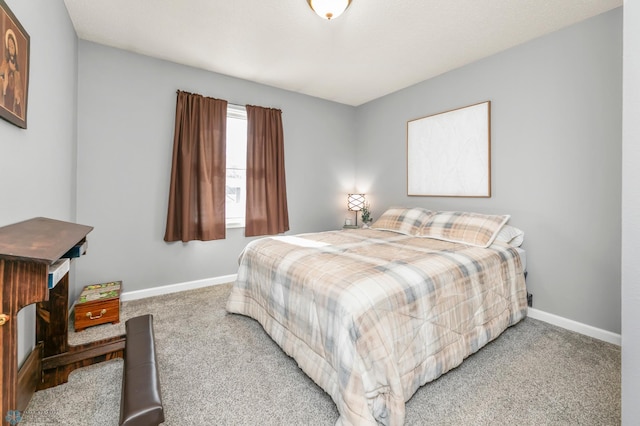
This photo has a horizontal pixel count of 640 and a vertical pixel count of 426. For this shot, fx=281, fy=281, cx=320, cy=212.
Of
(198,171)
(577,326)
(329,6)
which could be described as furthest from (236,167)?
(577,326)

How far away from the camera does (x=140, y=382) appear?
48.5 inches

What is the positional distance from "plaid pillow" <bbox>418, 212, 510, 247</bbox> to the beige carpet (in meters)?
0.81

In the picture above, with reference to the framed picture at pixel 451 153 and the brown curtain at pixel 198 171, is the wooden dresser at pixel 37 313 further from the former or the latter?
the framed picture at pixel 451 153

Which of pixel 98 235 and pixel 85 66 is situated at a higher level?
pixel 85 66

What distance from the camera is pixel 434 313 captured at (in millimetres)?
1688

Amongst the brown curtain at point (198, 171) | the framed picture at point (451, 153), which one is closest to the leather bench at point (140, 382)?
the brown curtain at point (198, 171)

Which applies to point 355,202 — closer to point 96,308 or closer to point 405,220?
point 405,220

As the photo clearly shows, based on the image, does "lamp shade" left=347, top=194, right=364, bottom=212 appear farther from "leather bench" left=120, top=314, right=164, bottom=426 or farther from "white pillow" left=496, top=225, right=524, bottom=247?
"leather bench" left=120, top=314, right=164, bottom=426

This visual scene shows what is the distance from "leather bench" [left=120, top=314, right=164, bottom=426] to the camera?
41.8 inches

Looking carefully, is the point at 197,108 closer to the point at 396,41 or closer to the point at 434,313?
the point at 396,41

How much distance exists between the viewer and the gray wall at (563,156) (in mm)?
2213

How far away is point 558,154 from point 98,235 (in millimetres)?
4412

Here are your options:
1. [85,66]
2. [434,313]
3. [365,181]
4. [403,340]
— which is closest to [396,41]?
[365,181]

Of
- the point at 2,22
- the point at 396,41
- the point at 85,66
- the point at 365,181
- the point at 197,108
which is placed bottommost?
the point at 365,181
